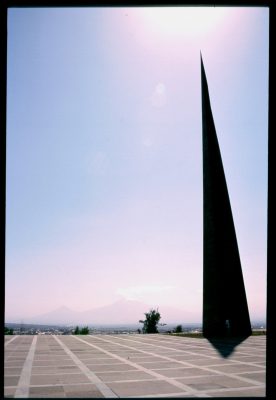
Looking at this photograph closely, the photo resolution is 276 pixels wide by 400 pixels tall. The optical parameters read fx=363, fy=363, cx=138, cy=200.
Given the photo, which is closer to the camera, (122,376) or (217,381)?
(217,381)

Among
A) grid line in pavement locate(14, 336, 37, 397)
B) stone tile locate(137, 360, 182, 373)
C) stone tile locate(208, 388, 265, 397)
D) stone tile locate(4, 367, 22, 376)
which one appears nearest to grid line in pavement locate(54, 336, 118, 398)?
grid line in pavement locate(14, 336, 37, 397)

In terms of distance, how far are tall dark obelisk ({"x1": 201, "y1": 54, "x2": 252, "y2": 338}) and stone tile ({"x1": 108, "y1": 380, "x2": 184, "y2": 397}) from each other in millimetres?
15683

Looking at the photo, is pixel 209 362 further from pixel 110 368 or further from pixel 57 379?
pixel 57 379

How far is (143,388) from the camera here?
772 centimetres

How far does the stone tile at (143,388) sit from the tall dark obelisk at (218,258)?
15.7 meters

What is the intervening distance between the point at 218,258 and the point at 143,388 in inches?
657

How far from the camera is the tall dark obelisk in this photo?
2317 cm

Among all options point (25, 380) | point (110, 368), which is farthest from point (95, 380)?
point (110, 368)

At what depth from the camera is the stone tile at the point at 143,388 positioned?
24.0 ft

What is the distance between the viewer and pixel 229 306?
2352 cm

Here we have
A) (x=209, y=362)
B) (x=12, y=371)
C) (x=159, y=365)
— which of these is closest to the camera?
(x=12, y=371)

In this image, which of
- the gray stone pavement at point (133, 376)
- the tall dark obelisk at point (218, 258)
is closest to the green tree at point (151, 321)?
the tall dark obelisk at point (218, 258)

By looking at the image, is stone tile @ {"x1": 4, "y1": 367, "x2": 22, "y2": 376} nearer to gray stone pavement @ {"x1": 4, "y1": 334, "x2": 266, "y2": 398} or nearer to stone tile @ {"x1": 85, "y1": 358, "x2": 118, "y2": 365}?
gray stone pavement @ {"x1": 4, "y1": 334, "x2": 266, "y2": 398}

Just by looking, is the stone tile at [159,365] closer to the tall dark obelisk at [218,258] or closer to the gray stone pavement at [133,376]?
the gray stone pavement at [133,376]
